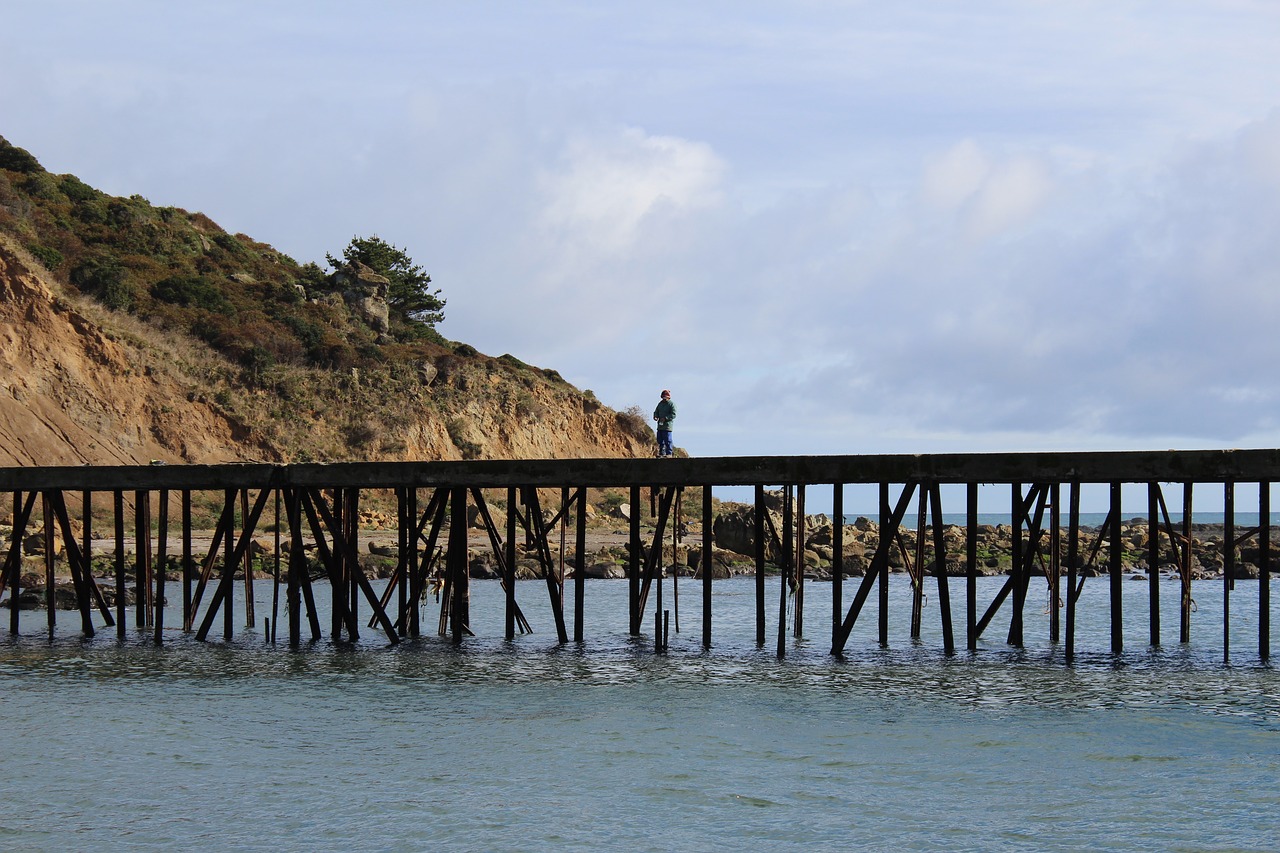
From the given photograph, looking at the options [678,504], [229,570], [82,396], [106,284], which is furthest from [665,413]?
[106,284]

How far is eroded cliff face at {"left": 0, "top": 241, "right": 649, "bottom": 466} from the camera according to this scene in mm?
52719

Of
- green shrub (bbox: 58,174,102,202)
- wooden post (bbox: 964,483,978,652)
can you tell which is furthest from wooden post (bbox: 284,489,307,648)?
green shrub (bbox: 58,174,102,202)

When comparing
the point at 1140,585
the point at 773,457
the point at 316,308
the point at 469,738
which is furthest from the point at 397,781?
the point at 316,308

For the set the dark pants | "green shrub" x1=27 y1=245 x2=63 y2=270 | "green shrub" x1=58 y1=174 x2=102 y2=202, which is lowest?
the dark pants

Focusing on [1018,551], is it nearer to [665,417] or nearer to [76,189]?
[665,417]

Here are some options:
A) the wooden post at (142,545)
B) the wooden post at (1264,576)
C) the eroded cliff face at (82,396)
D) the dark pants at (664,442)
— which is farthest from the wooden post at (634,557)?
the eroded cliff face at (82,396)

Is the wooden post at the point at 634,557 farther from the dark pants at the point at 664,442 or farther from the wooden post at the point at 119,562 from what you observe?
the wooden post at the point at 119,562

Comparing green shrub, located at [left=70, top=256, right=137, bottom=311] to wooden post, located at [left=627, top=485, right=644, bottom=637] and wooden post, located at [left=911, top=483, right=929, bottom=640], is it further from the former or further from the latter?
wooden post, located at [left=911, top=483, right=929, bottom=640]

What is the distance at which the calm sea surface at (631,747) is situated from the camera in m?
13.4

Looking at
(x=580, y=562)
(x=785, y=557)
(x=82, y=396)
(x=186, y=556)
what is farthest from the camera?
(x=82, y=396)

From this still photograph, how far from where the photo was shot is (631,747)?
17000 mm

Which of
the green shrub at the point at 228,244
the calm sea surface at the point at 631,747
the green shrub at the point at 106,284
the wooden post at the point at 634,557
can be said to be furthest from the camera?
the green shrub at the point at 228,244

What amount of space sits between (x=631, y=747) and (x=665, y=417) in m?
12.1

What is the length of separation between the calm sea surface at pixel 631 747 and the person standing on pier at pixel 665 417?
4.46m
